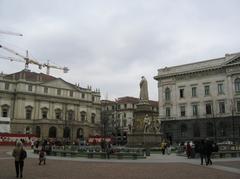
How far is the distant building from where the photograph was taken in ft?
367

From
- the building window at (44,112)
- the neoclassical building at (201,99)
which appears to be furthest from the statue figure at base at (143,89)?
the building window at (44,112)

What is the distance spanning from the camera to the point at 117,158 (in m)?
27.8

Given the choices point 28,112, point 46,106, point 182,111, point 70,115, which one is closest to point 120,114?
point 70,115

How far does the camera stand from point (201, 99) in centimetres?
7225

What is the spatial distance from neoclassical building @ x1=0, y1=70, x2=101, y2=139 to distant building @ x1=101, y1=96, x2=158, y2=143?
14.0 meters

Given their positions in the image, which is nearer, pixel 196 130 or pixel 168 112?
pixel 196 130

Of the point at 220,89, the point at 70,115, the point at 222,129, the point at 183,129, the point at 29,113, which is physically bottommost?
the point at 222,129

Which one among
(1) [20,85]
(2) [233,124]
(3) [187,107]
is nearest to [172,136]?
(3) [187,107]

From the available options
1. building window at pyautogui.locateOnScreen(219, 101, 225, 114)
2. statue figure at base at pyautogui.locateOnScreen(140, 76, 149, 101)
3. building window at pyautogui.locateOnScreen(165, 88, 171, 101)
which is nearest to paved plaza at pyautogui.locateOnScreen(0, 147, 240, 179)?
statue figure at base at pyautogui.locateOnScreen(140, 76, 149, 101)

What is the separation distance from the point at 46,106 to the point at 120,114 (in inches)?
1311

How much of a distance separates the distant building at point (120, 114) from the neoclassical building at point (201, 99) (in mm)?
32801

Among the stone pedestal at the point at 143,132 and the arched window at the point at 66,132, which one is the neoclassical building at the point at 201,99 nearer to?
the arched window at the point at 66,132

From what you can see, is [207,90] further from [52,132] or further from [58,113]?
[58,113]

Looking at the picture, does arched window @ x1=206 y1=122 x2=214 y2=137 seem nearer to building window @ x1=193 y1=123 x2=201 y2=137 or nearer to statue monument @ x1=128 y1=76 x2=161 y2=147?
building window @ x1=193 y1=123 x2=201 y2=137
